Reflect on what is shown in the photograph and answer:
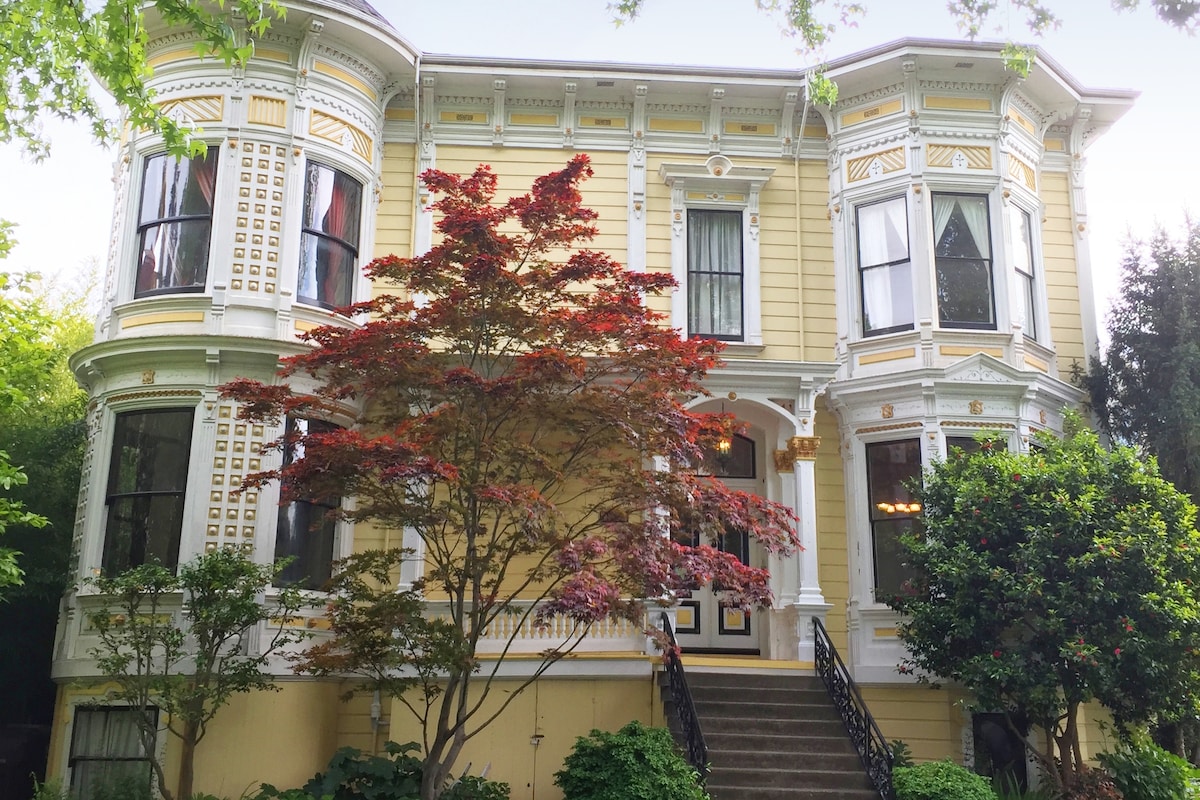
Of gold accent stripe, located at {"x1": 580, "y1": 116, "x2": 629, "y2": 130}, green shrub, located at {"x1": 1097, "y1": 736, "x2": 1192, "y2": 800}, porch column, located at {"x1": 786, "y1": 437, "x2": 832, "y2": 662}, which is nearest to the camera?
green shrub, located at {"x1": 1097, "y1": 736, "x2": 1192, "y2": 800}

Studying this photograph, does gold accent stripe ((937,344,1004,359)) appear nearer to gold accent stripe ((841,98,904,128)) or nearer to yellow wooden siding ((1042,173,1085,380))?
yellow wooden siding ((1042,173,1085,380))

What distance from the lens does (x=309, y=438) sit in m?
10.4

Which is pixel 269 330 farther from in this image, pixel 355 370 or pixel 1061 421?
pixel 1061 421

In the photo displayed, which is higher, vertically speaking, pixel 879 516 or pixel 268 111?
pixel 268 111

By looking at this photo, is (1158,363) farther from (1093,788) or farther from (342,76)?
(342,76)

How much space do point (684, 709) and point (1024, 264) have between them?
8105mm

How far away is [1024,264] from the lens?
607 inches

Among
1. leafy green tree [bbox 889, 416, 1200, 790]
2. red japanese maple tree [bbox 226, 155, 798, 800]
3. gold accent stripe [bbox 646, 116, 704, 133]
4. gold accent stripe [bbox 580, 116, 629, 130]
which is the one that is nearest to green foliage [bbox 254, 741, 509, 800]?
red japanese maple tree [bbox 226, 155, 798, 800]

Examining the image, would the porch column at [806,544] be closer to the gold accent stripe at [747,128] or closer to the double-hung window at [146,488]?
the gold accent stripe at [747,128]

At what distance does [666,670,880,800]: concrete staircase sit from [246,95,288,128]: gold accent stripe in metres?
8.58

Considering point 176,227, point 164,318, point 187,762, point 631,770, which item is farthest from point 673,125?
point 187,762

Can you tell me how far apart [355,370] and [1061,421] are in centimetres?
968

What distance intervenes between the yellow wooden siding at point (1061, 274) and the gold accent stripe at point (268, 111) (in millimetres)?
10546

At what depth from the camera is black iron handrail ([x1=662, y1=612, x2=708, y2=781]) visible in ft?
36.3
